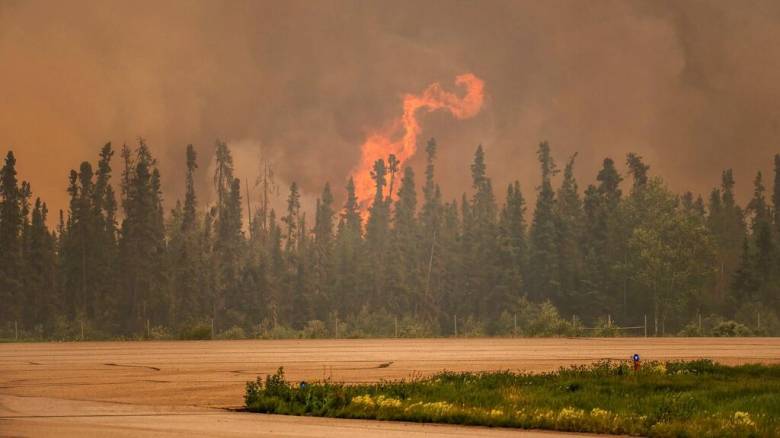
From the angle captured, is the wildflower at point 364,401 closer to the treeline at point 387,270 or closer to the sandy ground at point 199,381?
the sandy ground at point 199,381

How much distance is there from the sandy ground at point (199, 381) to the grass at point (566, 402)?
0.95m

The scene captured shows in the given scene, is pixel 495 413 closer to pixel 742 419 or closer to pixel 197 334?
pixel 742 419

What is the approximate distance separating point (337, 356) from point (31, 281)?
94.3 metres

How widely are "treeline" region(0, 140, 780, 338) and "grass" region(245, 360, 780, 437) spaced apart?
258 feet

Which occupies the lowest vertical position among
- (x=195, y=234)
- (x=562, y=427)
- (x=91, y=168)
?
(x=562, y=427)

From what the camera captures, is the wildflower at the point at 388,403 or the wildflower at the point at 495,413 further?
the wildflower at the point at 388,403

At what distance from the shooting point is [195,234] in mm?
137000

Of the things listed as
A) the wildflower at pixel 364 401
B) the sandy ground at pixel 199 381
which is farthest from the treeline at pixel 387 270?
the wildflower at pixel 364 401

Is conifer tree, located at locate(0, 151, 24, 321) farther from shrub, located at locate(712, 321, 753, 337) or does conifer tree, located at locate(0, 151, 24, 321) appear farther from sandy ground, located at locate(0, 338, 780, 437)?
shrub, located at locate(712, 321, 753, 337)

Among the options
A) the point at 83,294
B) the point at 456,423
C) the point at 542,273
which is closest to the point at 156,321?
the point at 83,294

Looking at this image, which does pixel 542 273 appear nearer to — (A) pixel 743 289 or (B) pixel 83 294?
(A) pixel 743 289

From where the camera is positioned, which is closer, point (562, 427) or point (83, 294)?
point (562, 427)

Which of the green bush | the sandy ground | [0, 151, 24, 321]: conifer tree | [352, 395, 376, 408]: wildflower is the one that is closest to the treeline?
[0, 151, 24, 321]: conifer tree

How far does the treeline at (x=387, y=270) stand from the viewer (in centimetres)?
11138
